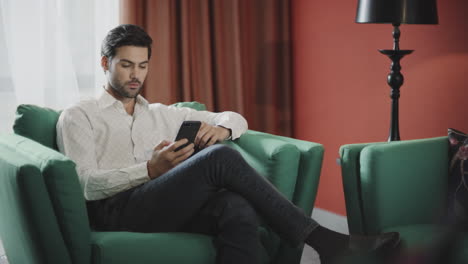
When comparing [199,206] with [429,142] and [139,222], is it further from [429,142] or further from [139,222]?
[429,142]

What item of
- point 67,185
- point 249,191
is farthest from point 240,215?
point 67,185

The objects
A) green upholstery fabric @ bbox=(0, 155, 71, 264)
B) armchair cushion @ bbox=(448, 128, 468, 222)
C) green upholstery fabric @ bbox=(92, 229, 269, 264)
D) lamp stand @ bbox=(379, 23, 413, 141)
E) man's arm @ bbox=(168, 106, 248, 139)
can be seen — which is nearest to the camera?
green upholstery fabric @ bbox=(0, 155, 71, 264)

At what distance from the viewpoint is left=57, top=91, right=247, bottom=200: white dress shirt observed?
184 centimetres

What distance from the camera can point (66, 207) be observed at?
1605mm

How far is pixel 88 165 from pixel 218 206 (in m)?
0.46

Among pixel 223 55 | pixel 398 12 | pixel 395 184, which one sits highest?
pixel 398 12

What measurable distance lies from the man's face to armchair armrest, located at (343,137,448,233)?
2.81 feet

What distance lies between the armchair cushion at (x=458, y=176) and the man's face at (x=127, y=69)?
1.18m

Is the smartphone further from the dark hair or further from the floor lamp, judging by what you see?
the floor lamp

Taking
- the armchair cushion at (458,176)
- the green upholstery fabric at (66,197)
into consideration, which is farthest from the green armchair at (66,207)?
the armchair cushion at (458,176)

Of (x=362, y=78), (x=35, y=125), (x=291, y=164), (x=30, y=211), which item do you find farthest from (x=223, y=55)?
(x=30, y=211)

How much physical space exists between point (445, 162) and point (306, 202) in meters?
0.53

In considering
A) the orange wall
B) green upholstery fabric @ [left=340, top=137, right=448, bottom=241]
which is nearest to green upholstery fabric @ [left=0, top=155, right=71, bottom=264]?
green upholstery fabric @ [left=340, top=137, right=448, bottom=241]

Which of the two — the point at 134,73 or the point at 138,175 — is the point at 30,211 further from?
the point at 134,73
